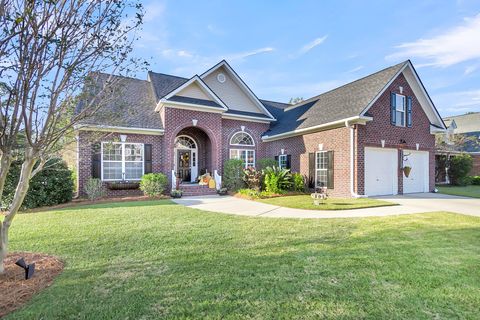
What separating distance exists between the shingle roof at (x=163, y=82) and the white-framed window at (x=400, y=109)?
478 inches

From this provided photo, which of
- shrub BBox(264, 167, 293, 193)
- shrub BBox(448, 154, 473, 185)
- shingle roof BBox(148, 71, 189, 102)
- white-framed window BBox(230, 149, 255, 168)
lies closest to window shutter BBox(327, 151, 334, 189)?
shrub BBox(264, 167, 293, 193)

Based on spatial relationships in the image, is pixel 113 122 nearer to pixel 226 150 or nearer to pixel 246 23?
pixel 246 23

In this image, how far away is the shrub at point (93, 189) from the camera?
11.4 m

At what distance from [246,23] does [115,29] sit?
327 inches

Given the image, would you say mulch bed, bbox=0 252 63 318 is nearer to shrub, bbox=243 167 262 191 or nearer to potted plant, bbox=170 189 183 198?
potted plant, bbox=170 189 183 198

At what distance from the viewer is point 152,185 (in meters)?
12.3

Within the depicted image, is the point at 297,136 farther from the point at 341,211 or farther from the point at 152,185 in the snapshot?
the point at 152,185

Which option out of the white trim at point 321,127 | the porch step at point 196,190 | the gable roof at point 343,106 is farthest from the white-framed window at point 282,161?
the porch step at point 196,190

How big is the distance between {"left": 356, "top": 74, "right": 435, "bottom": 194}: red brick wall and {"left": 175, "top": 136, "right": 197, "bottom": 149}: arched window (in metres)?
10.6

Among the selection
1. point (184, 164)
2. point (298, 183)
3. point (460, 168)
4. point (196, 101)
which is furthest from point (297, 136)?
point (460, 168)

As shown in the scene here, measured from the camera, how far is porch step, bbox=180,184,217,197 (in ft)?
45.6

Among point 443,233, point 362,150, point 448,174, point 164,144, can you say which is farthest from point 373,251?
point 448,174

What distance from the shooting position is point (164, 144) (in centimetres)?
1388

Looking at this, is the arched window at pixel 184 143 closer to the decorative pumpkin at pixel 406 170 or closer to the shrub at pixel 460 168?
the decorative pumpkin at pixel 406 170
